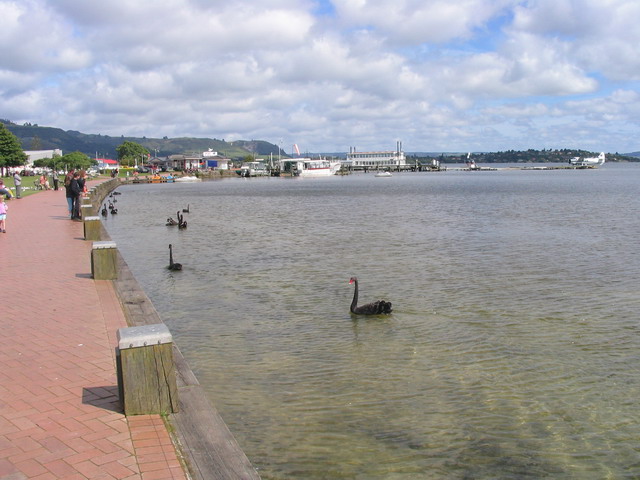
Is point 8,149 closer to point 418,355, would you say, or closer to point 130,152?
point 418,355

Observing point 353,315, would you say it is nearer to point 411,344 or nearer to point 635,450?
point 411,344

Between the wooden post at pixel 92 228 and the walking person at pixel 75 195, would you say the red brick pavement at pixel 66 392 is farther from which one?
the walking person at pixel 75 195

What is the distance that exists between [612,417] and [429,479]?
2.99m

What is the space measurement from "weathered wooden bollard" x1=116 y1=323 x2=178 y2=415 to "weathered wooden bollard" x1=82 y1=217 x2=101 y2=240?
12496 millimetres

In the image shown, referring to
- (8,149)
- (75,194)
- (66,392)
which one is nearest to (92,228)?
(75,194)

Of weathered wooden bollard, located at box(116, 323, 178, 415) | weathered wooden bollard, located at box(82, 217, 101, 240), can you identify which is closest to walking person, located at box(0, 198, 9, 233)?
weathered wooden bollard, located at box(82, 217, 101, 240)

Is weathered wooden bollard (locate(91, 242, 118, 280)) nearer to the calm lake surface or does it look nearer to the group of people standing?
the calm lake surface

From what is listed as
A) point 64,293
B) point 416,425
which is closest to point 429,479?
point 416,425

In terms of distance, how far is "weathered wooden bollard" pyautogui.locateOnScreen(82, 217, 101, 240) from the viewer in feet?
56.7

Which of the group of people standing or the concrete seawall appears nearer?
the concrete seawall

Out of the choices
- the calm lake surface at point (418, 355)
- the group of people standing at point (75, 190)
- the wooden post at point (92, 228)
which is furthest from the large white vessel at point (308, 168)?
the wooden post at point (92, 228)

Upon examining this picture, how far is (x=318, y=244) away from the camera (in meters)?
23.1

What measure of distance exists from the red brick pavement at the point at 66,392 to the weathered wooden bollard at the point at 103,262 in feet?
0.83

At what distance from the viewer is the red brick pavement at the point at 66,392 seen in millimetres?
4754
